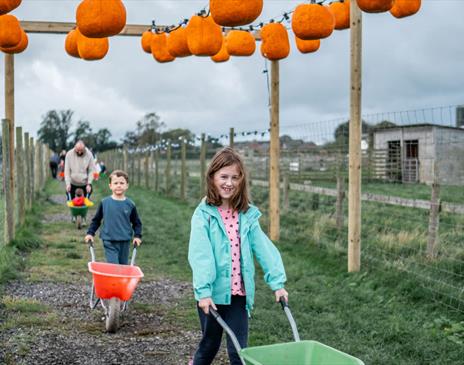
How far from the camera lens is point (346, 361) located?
3016 mm

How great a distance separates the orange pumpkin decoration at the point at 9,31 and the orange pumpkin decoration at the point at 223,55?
2705 mm

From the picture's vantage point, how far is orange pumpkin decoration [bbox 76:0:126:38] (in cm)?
595

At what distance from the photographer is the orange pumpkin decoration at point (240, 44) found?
8.66 meters

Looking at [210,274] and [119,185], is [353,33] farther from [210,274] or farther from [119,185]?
[210,274]

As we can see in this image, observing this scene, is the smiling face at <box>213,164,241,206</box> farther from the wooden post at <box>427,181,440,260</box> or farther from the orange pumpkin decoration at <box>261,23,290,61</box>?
the orange pumpkin decoration at <box>261,23,290,61</box>

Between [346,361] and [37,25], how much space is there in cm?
854

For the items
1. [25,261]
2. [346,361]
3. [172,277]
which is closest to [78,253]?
[25,261]

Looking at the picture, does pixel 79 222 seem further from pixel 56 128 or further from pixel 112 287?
pixel 56 128

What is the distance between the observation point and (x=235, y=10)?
214 inches

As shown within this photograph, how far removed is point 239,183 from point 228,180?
0.07 meters

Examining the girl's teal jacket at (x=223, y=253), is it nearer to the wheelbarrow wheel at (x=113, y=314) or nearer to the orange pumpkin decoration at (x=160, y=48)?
the wheelbarrow wheel at (x=113, y=314)

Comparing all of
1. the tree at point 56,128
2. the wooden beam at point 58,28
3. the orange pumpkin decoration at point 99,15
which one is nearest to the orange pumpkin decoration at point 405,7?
the orange pumpkin decoration at point 99,15

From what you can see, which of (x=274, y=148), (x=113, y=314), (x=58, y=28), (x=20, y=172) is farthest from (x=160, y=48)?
(x=20, y=172)

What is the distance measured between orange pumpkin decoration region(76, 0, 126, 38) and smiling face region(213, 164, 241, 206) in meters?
2.75
